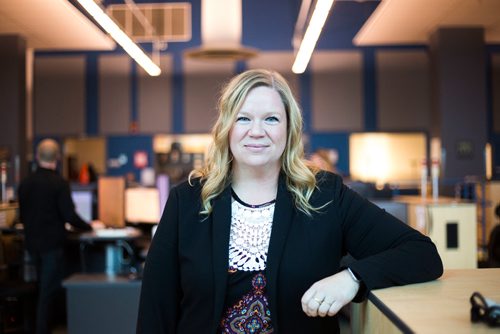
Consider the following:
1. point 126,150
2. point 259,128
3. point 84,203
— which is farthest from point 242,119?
point 126,150

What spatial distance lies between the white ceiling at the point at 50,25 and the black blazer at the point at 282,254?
251 inches

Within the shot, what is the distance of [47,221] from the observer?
17.7 feet

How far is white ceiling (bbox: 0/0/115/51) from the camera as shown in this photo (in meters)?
7.55

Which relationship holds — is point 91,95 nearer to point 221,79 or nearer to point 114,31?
point 221,79

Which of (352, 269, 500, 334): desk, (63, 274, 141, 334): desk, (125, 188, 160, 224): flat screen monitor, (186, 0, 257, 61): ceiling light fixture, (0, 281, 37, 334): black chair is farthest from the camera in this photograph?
(186, 0, 257, 61): ceiling light fixture

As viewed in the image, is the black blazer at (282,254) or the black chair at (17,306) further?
the black chair at (17,306)

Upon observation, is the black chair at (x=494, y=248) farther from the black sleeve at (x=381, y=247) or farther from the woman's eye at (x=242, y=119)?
the woman's eye at (x=242, y=119)

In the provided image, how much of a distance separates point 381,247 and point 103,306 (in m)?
3.05

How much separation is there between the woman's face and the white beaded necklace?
0.42ft

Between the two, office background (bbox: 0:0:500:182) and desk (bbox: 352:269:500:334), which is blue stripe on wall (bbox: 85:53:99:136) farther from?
desk (bbox: 352:269:500:334)

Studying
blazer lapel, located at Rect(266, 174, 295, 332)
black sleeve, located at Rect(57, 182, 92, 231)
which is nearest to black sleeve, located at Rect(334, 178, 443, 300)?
blazer lapel, located at Rect(266, 174, 295, 332)

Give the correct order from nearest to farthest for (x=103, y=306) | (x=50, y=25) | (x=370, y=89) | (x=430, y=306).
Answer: (x=430, y=306) < (x=103, y=306) < (x=50, y=25) < (x=370, y=89)

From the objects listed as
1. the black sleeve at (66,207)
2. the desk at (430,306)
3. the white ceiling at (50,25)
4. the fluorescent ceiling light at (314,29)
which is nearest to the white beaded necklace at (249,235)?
the desk at (430,306)

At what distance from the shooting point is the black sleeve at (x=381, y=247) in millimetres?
1476
